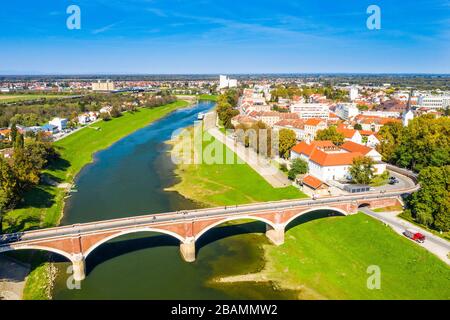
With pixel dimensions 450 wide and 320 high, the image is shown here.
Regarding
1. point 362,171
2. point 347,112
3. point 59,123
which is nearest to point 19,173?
point 362,171

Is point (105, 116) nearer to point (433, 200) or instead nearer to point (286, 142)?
point (286, 142)

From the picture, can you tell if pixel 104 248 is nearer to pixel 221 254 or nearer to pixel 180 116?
pixel 221 254

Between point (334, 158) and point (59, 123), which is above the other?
point (59, 123)

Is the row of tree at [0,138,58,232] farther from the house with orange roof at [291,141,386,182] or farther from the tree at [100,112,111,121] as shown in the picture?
the tree at [100,112,111,121]

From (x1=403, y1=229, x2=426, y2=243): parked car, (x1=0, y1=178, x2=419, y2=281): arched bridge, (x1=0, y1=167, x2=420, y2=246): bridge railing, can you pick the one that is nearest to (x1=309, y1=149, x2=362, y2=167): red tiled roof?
(x1=0, y1=167, x2=420, y2=246): bridge railing

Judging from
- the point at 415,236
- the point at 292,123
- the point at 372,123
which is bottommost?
the point at 415,236

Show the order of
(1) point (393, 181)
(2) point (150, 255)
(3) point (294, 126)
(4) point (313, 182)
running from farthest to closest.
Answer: (3) point (294, 126)
(1) point (393, 181)
(4) point (313, 182)
(2) point (150, 255)
